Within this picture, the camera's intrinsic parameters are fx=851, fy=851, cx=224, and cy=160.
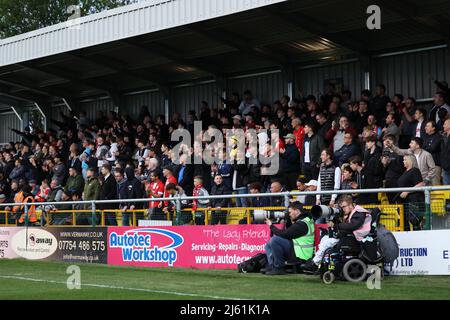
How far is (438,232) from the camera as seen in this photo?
13156 millimetres

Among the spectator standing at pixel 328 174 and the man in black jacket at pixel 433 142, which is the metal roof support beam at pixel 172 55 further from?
the man in black jacket at pixel 433 142

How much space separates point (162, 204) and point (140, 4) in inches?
261

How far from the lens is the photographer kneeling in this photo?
47.5ft

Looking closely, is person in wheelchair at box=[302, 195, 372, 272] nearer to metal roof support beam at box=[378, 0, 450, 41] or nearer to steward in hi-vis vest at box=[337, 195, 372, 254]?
steward in hi-vis vest at box=[337, 195, 372, 254]

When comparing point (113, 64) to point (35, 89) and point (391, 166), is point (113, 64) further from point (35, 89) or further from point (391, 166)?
point (391, 166)

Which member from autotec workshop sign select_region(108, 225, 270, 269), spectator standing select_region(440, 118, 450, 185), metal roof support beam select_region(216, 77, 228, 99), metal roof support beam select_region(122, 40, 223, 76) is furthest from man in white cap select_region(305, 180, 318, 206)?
metal roof support beam select_region(216, 77, 228, 99)

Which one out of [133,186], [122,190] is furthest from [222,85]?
[133,186]

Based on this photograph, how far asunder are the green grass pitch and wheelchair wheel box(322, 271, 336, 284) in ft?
0.37

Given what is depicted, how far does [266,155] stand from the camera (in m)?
19.0

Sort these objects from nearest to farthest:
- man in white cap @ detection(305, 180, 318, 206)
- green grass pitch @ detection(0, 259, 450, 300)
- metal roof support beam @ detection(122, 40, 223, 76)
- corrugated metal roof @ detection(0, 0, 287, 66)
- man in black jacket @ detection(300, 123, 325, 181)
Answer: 1. green grass pitch @ detection(0, 259, 450, 300)
2. man in white cap @ detection(305, 180, 318, 206)
3. man in black jacket @ detection(300, 123, 325, 181)
4. corrugated metal roof @ detection(0, 0, 287, 66)
5. metal roof support beam @ detection(122, 40, 223, 76)

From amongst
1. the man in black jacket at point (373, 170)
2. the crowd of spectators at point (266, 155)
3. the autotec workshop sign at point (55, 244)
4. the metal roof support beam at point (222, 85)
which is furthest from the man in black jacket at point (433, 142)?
the metal roof support beam at point (222, 85)

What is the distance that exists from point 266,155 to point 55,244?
5858 millimetres
